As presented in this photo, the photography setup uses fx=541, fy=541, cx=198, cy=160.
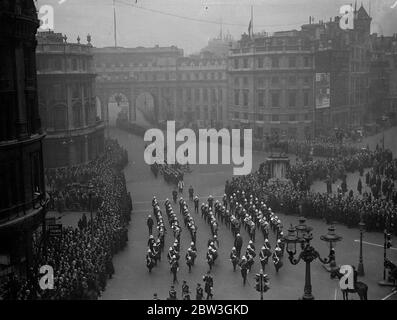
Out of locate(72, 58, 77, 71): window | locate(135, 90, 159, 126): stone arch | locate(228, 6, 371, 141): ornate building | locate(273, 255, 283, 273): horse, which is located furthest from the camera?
locate(135, 90, 159, 126): stone arch

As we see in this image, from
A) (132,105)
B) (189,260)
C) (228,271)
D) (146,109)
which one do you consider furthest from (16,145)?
(146,109)

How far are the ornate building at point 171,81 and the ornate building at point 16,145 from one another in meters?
59.8

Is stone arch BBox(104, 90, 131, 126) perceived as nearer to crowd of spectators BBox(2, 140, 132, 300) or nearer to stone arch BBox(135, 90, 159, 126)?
stone arch BBox(135, 90, 159, 126)

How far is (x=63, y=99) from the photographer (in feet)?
→ 153

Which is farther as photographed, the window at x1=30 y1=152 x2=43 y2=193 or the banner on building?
the banner on building

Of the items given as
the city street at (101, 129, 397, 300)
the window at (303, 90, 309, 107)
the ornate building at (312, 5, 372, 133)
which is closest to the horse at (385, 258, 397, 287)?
the city street at (101, 129, 397, 300)

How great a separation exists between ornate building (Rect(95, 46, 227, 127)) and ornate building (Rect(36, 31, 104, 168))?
34867 millimetres

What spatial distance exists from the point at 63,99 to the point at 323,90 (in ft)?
108

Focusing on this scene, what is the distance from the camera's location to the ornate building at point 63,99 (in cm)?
4566

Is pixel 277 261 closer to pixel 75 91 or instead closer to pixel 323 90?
pixel 75 91

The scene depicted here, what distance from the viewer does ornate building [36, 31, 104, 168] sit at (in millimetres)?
45656

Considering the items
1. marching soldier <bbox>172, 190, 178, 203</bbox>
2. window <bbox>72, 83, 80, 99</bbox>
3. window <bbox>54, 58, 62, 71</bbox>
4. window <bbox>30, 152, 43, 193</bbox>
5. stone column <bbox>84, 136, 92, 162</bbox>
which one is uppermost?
window <bbox>54, 58, 62, 71</bbox>

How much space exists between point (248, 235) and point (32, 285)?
12.6m

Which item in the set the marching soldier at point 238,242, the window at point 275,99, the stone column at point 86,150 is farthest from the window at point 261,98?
the marching soldier at point 238,242
